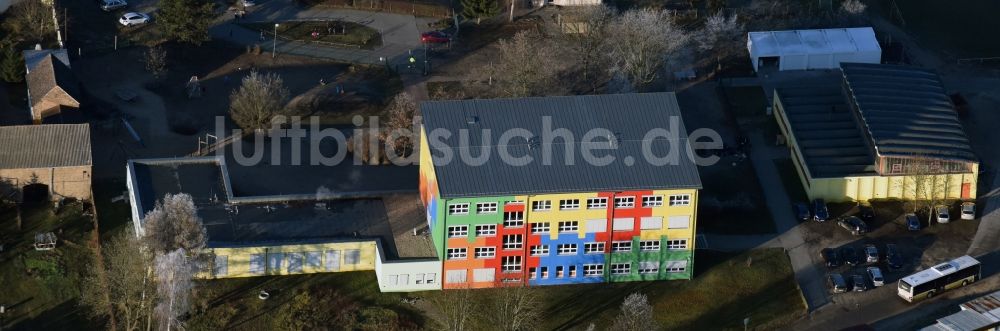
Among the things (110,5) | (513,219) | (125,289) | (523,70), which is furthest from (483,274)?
(110,5)

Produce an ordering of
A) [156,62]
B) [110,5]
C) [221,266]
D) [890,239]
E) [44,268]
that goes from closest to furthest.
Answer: [221,266]
[44,268]
[890,239]
[156,62]
[110,5]

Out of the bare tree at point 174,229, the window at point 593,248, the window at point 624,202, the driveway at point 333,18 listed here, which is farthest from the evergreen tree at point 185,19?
the window at point 624,202

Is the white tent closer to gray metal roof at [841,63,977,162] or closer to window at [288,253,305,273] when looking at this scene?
gray metal roof at [841,63,977,162]

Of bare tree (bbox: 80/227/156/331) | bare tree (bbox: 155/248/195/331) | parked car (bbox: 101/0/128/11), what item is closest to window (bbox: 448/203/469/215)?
bare tree (bbox: 155/248/195/331)

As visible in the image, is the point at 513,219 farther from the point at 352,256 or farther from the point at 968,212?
the point at 968,212

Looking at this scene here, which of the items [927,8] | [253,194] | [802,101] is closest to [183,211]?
[253,194]

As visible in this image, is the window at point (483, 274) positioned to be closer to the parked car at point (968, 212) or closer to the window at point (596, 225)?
the window at point (596, 225)

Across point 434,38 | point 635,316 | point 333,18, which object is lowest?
point 635,316
